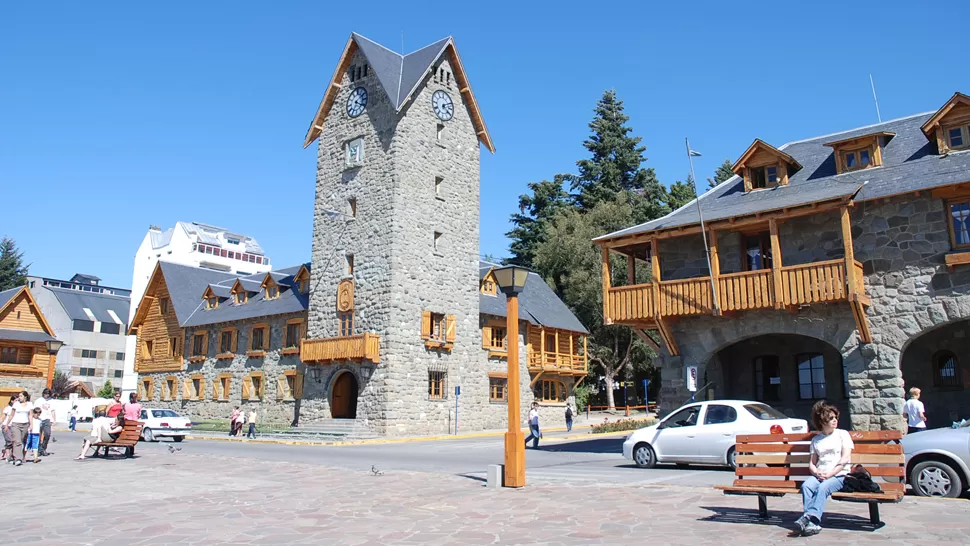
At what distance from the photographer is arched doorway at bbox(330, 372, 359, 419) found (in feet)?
115

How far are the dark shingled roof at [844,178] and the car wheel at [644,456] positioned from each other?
22.4ft

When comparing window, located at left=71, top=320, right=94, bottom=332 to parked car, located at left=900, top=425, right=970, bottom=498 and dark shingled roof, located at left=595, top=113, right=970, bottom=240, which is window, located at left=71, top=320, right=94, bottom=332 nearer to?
dark shingled roof, located at left=595, top=113, right=970, bottom=240

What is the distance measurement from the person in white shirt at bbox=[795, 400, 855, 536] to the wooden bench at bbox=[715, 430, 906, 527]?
0.16 metres

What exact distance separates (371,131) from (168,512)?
92.3ft

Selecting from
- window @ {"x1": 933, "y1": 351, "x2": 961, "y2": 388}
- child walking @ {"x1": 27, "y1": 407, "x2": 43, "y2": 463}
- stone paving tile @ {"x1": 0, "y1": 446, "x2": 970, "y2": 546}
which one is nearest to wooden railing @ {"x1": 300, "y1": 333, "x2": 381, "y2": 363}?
child walking @ {"x1": 27, "y1": 407, "x2": 43, "y2": 463}

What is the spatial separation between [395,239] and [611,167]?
33479 mm

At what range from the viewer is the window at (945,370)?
20.4 meters

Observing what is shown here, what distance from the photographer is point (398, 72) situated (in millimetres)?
38094

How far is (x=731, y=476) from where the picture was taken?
14.2m

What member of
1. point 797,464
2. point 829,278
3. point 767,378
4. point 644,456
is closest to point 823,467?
point 797,464

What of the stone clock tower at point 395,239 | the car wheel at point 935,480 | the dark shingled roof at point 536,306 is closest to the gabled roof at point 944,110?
the car wheel at point 935,480

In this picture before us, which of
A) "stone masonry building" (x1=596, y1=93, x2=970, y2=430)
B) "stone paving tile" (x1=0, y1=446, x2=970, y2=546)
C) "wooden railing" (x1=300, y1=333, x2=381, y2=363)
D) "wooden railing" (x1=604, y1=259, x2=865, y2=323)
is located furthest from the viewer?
"wooden railing" (x1=300, y1=333, x2=381, y2=363)

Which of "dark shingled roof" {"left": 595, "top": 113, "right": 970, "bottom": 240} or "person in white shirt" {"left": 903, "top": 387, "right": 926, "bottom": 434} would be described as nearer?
"person in white shirt" {"left": 903, "top": 387, "right": 926, "bottom": 434}

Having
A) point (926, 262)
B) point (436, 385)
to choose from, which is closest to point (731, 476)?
point (926, 262)
